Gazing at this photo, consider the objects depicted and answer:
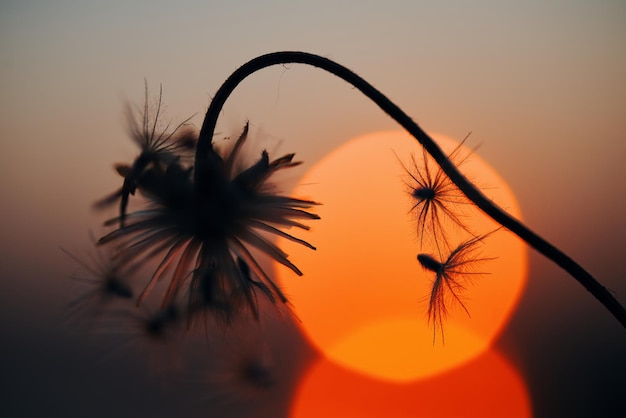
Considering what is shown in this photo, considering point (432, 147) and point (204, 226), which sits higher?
point (432, 147)

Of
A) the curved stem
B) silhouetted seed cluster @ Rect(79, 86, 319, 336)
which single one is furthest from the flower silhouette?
the curved stem

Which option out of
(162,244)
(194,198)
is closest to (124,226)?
(162,244)

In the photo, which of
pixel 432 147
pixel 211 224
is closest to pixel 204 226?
pixel 211 224

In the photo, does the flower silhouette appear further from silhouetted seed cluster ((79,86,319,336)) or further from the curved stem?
the curved stem

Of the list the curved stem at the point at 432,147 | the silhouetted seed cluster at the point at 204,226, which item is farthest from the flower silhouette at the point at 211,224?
the curved stem at the point at 432,147

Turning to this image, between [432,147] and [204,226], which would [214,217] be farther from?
[432,147]

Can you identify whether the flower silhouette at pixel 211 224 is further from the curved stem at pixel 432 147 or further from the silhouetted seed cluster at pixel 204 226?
the curved stem at pixel 432 147

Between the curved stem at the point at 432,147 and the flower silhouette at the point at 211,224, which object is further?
the flower silhouette at the point at 211,224
